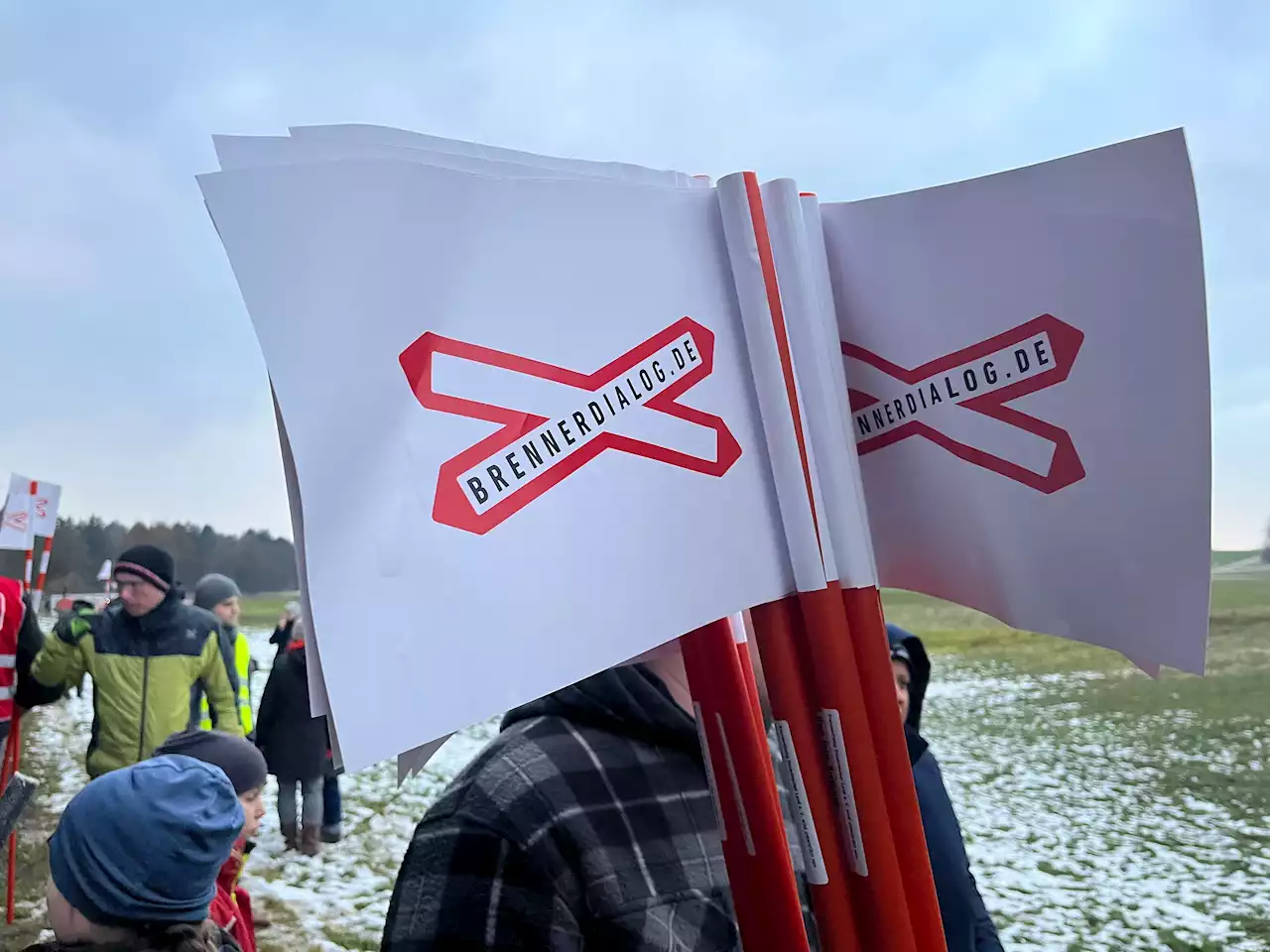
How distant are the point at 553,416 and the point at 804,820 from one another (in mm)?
450

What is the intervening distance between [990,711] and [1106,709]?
1.28 metres

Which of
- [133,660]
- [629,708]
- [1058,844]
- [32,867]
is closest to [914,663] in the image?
[629,708]

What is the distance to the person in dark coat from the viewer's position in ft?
19.4

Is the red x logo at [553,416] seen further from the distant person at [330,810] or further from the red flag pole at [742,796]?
the distant person at [330,810]

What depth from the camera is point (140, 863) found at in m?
1.72

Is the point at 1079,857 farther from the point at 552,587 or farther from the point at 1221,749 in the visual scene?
the point at 552,587

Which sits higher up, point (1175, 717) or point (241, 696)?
point (241, 696)

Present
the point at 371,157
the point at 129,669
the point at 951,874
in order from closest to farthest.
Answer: the point at 371,157
the point at 951,874
the point at 129,669

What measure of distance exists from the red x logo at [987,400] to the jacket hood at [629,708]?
399mm

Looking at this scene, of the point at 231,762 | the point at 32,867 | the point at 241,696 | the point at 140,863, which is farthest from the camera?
the point at 32,867

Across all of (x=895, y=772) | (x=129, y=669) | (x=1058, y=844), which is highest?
(x=129, y=669)

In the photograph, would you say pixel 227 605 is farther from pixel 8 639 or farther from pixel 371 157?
pixel 371 157

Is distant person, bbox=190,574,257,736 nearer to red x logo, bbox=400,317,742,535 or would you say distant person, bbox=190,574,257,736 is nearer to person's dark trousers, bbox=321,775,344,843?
person's dark trousers, bbox=321,775,344,843

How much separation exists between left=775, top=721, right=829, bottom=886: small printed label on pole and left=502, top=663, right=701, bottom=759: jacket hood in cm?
25
